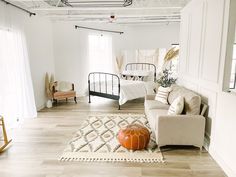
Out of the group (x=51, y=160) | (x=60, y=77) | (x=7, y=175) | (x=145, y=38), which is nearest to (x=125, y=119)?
(x=51, y=160)

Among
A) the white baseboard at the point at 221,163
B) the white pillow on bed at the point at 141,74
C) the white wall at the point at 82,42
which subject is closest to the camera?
the white baseboard at the point at 221,163

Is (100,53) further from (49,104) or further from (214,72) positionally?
Result: (214,72)

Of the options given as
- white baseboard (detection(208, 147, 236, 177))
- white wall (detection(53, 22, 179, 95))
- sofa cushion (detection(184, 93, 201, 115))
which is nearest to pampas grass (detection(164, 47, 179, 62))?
white wall (detection(53, 22, 179, 95))

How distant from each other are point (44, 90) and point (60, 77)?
1.03 m

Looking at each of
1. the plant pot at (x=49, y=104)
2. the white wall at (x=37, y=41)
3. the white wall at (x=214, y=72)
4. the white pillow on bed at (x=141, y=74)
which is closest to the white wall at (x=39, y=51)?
the white wall at (x=37, y=41)

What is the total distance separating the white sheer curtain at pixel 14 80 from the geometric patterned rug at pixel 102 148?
1.41 m

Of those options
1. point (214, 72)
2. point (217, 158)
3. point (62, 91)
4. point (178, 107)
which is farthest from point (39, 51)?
point (217, 158)

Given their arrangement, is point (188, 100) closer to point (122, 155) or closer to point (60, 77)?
point (122, 155)

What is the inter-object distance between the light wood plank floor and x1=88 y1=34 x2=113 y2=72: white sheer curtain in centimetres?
349

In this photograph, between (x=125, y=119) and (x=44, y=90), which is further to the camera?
(x=44, y=90)

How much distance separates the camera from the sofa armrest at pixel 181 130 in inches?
111

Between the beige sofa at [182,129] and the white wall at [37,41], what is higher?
the white wall at [37,41]

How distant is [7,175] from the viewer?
2.36 m

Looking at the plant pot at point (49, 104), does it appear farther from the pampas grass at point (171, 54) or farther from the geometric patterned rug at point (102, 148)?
the pampas grass at point (171, 54)
